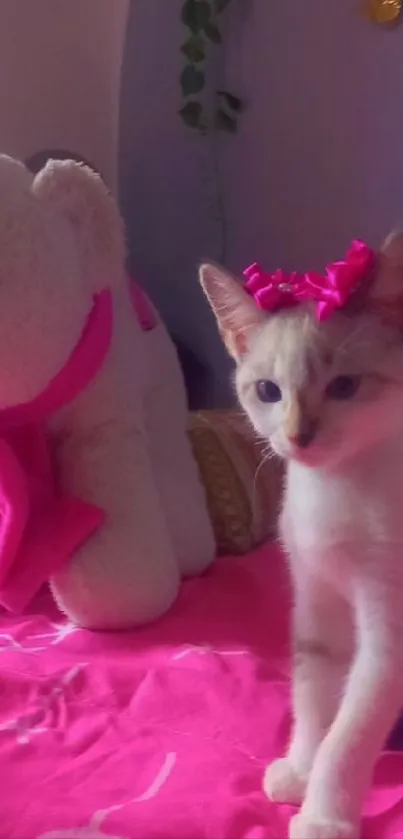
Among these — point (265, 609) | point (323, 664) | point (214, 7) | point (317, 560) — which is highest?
point (214, 7)

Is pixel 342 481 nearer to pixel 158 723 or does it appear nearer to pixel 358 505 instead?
pixel 358 505

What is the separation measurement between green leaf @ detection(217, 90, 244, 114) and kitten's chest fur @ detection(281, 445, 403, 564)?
0.90m

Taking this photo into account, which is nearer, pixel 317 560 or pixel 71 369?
pixel 317 560

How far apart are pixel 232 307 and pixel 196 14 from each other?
0.84 meters

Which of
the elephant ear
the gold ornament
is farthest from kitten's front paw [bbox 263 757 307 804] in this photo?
the gold ornament

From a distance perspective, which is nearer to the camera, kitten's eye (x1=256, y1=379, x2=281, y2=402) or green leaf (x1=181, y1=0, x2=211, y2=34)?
kitten's eye (x1=256, y1=379, x2=281, y2=402)

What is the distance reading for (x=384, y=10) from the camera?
124cm

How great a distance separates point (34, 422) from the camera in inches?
41.9

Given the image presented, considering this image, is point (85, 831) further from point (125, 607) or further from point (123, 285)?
point (123, 285)

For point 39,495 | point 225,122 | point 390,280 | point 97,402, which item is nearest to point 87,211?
point 97,402

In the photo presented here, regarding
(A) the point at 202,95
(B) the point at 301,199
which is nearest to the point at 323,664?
(B) the point at 301,199

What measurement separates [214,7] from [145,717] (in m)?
1.05

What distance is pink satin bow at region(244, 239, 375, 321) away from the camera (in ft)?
2.29

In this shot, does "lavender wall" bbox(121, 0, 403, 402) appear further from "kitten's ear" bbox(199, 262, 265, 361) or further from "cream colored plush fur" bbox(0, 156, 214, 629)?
"kitten's ear" bbox(199, 262, 265, 361)
